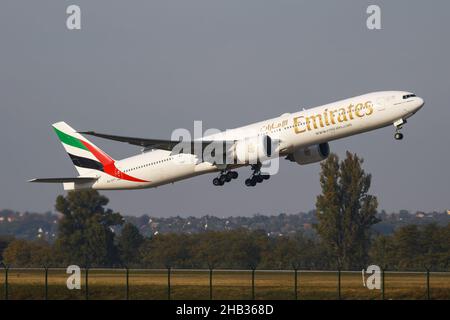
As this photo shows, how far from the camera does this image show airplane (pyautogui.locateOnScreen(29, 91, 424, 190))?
5503cm

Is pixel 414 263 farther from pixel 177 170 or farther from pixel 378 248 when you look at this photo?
pixel 177 170

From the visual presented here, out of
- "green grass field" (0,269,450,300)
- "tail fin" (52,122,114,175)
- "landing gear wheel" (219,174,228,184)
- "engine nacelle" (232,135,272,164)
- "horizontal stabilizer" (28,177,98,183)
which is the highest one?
"tail fin" (52,122,114,175)

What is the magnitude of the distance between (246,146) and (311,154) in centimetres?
625

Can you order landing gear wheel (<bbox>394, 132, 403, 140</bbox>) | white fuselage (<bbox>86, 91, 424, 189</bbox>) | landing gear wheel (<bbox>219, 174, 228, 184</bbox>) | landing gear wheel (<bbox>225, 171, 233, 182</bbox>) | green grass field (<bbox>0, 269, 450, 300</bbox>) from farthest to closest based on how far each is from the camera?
1. landing gear wheel (<bbox>219, 174, 228, 184</bbox>)
2. landing gear wheel (<bbox>225, 171, 233, 182</bbox>)
3. landing gear wheel (<bbox>394, 132, 403, 140</bbox>)
4. white fuselage (<bbox>86, 91, 424, 189</bbox>)
5. green grass field (<bbox>0, 269, 450, 300</bbox>)

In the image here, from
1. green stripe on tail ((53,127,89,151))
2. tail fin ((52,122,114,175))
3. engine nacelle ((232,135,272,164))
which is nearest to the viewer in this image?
engine nacelle ((232,135,272,164))

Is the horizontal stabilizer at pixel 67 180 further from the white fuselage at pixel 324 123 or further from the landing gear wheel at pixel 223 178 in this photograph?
the landing gear wheel at pixel 223 178

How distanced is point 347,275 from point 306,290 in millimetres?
11230

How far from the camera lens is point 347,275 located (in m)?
56.9

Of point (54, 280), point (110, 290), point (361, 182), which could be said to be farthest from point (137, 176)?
point (361, 182)

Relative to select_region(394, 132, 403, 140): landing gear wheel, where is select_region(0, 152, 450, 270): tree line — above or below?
below

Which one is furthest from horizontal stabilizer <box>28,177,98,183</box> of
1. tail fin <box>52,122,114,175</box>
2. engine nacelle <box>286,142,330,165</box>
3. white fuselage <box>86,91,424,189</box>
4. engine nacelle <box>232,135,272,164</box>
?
engine nacelle <box>286,142,330,165</box>

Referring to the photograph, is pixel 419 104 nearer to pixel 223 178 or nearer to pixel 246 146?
pixel 246 146

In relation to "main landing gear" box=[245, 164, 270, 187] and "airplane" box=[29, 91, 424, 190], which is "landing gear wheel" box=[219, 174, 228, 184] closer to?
"airplane" box=[29, 91, 424, 190]
